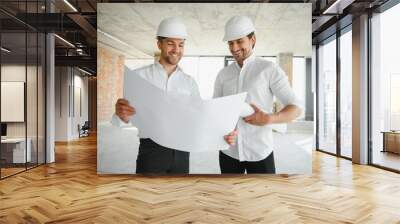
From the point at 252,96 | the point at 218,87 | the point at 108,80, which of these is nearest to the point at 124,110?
the point at 108,80

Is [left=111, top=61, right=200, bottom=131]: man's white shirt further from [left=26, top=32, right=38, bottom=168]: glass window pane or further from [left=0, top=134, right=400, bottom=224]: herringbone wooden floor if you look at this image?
[left=26, top=32, right=38, bottom=168]: glass window pane

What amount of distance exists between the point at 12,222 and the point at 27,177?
2.73 metres

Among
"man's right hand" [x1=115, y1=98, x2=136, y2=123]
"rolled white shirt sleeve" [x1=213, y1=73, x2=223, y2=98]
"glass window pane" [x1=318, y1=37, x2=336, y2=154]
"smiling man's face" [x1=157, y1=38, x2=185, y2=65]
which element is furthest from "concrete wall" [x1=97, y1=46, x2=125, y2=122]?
"glass window pane" [x1=318, y1=37, x2=336, y2=154]

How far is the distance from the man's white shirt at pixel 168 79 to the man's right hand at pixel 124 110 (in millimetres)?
90

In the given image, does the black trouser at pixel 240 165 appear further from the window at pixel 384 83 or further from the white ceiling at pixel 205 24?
the window at pixel 384 83

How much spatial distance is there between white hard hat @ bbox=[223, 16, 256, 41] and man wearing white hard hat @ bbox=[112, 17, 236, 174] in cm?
66

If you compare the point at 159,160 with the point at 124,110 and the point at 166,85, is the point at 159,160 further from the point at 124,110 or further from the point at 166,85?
the point at 166,85

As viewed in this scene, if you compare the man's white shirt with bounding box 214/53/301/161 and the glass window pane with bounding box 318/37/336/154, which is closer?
the man's white shirt with bounding box 214/53/301/161

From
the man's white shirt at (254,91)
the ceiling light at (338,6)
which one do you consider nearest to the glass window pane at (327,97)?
the ceiling light at (338,6)

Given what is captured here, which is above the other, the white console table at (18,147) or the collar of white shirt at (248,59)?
the collar of white shirt at (248,59)

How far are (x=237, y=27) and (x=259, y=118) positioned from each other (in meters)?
1.47

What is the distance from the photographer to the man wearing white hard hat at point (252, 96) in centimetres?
570

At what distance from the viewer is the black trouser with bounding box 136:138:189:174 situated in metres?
5.78

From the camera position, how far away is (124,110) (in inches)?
229
